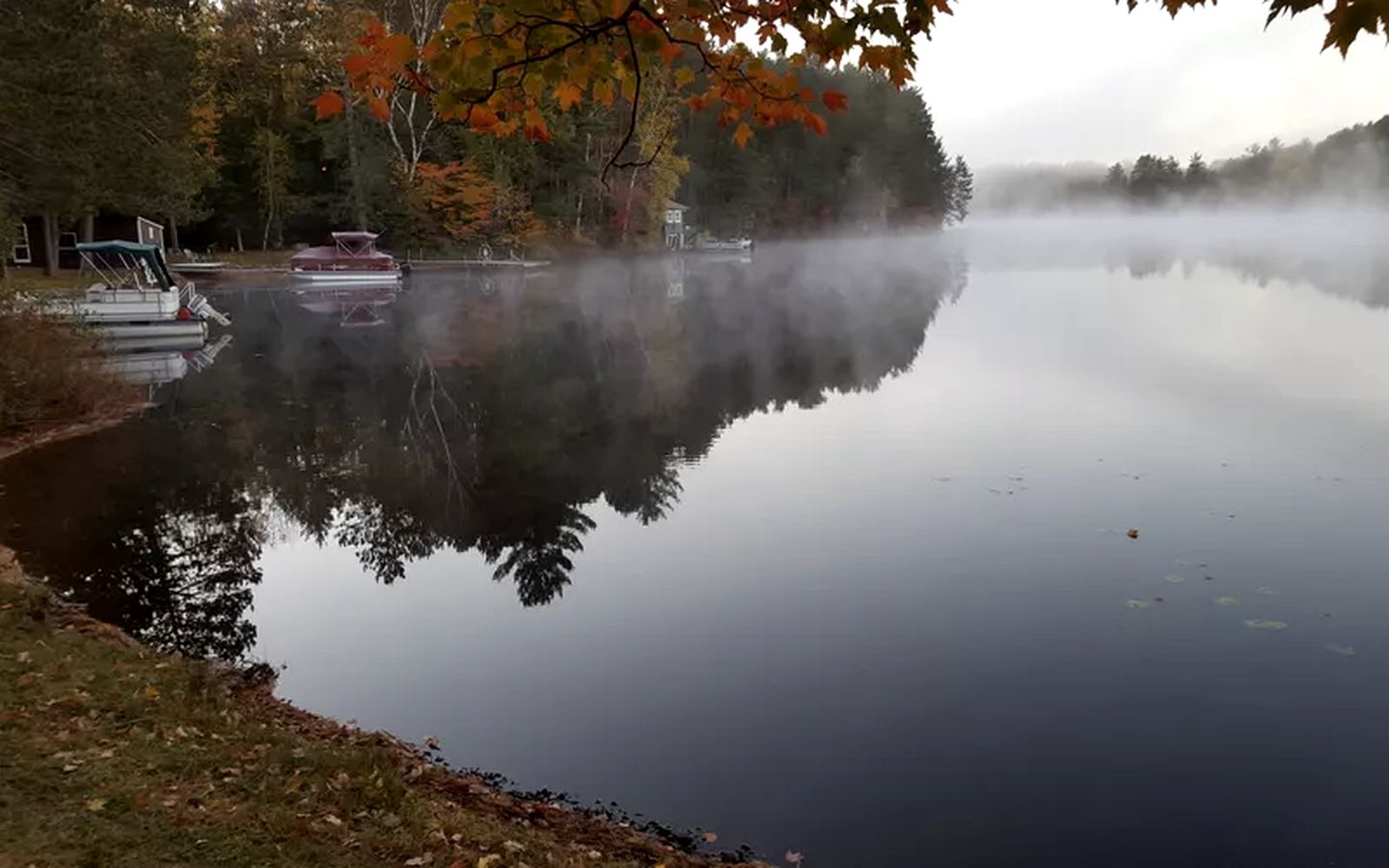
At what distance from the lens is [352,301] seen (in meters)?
52.4

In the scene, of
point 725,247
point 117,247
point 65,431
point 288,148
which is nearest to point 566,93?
point 65,431

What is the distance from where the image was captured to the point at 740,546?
1354 centimetres

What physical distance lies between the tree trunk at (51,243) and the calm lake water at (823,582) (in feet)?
91.0

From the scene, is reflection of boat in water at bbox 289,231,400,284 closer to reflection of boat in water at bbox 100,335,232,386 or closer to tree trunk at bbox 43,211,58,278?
tree trunk at bbox 43,211,58,278

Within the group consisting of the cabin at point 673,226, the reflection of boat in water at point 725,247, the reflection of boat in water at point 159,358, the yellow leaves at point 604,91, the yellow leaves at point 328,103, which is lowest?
the reflection of boat in water at point 159,358

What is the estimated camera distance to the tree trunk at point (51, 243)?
46812 millimetres

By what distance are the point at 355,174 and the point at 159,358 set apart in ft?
121

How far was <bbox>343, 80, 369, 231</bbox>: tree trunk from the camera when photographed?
207 ft

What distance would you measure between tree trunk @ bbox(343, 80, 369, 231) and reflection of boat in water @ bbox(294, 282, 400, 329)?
8970 millimetres

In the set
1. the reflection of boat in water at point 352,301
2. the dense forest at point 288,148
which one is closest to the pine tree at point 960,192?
the dense forest at point 288,148

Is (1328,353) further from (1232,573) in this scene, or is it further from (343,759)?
(343,759)

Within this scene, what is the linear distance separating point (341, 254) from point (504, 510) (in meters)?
49.0

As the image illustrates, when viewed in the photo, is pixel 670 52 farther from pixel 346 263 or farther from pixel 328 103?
pixel 346 263

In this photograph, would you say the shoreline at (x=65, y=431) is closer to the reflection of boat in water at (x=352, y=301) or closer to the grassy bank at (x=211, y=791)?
the grassy bank at (x=211, y=791)
